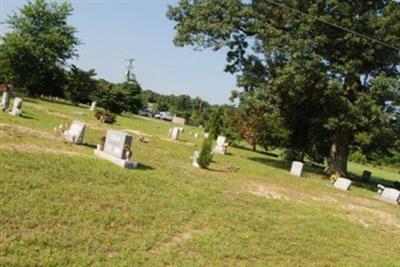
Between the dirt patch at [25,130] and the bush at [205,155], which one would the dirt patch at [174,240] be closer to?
the bush at [205,155]

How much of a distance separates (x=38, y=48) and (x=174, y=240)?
147 ft

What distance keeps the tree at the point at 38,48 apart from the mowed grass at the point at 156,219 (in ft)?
112

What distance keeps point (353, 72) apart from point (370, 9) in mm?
3929

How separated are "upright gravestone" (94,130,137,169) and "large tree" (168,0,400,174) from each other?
1032 centimetres

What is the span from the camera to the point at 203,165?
1656 centimetres

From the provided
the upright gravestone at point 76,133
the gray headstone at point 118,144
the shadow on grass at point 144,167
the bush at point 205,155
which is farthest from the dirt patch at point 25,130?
the bush at point 205,155

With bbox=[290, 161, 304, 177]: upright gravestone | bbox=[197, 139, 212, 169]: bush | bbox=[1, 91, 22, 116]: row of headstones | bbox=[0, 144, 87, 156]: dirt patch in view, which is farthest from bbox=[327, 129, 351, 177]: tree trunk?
bbox=[0, 144, 87, 156]: dirt patch

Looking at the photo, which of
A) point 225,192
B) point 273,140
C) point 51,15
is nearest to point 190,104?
point 51,15

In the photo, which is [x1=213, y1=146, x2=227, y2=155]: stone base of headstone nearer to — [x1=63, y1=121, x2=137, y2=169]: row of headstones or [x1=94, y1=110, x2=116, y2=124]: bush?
[x1=94, y1=110, x2=116, y2=124]: bush

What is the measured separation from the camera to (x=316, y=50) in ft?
73.3

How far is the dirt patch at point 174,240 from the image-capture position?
7.19 meters

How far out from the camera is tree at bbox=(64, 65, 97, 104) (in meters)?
51.8

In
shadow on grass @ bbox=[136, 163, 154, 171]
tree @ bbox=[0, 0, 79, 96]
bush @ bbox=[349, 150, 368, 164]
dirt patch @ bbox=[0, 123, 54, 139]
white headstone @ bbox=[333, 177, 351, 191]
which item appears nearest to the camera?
shadow on grass @ bbox=[136, 163, 154, 171]

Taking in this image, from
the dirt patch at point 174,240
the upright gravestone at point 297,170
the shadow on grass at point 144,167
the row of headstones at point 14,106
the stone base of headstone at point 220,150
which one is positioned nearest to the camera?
the dirt patch at point 174,240
